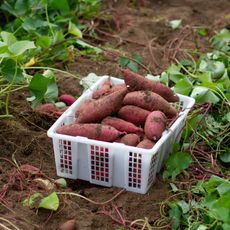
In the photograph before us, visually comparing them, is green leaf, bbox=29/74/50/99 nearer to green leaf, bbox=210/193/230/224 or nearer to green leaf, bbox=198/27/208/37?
green leaf, bbox=210/193/230/224

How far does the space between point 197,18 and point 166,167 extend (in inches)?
80.7

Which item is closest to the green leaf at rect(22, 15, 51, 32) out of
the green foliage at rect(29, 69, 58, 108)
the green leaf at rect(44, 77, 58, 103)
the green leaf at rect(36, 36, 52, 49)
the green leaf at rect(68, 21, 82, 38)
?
the green leaf at rect(68, 21, 82, 38)

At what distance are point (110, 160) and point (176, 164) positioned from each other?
30 cm

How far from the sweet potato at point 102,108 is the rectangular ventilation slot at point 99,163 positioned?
16cm

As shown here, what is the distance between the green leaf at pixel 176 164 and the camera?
2.79 meters

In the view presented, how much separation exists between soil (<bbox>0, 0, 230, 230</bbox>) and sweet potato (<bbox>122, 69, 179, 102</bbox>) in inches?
14.6

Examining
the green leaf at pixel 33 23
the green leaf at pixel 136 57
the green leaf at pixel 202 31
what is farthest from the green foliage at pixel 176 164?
the green leaf at pixel 202 31

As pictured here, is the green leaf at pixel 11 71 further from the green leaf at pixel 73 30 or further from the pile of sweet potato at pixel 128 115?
the green leaf at pixel 73 30

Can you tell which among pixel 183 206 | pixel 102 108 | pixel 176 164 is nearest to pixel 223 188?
pixel 183 206

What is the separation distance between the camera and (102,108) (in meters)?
2.80

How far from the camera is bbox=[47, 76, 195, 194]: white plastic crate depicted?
2656mm

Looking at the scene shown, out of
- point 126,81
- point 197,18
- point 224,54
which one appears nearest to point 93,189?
point 126,81

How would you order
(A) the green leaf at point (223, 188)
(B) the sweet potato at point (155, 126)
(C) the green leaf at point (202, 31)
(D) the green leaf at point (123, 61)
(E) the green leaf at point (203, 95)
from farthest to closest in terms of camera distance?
(C) the green leaf at point (202, 31) → (D) the green leaf at point (123, 61) → (E) the green leaf at point (203, 95) → (B) the sweet potato at point (155, 126) → (A) the green leaf at point (223, 188)

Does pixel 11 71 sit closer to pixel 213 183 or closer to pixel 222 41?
pixel 213 183
